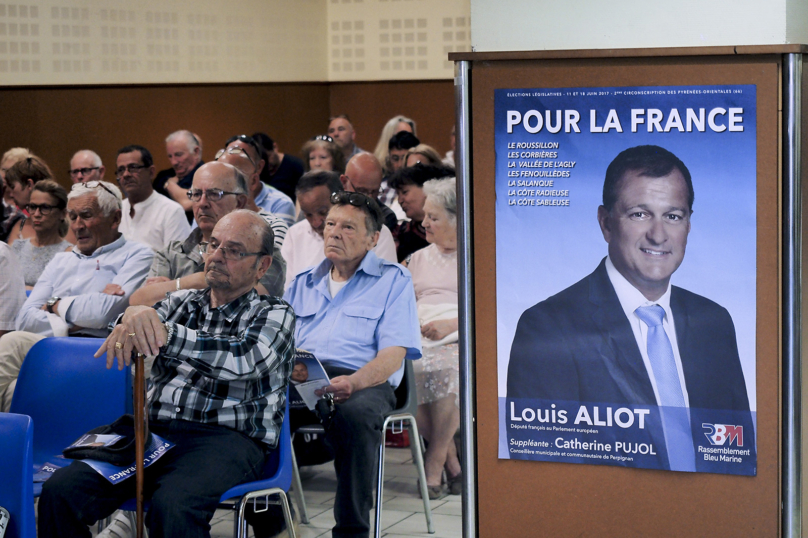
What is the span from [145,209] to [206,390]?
2.80 metres

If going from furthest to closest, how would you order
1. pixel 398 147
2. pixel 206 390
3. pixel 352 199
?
pixel 398 147
pixel 352 199
pixel 206 390

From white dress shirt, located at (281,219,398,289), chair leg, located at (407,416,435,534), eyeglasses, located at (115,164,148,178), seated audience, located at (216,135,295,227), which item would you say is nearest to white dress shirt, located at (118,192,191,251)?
eyeglasses, located at (115,164,148,178)

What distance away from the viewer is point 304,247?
4.20 metres

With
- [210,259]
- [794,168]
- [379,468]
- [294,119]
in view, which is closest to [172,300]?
[210,259]

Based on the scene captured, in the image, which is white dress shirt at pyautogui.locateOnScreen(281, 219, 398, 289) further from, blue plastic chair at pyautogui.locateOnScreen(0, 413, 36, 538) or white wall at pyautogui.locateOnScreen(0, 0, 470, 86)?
white wall at pyautogui.locateOnScreen(0, 0, 470, 86)

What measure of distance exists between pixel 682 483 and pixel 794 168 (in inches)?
24.2

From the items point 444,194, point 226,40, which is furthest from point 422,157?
point 226,40

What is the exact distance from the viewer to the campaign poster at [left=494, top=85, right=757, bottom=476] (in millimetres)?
1640

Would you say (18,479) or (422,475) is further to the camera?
(422,475)

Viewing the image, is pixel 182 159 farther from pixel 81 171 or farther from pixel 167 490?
pixel 167 490

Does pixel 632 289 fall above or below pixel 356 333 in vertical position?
above

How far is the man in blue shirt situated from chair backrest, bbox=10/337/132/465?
2.41ft

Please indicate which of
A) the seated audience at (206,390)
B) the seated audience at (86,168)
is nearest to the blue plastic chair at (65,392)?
A: the seated audience at (206,390)

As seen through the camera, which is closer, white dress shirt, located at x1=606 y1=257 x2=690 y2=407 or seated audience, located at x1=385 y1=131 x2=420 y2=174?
white dress shirt, located at x1=606 y1=257 x2=690 y2=407
